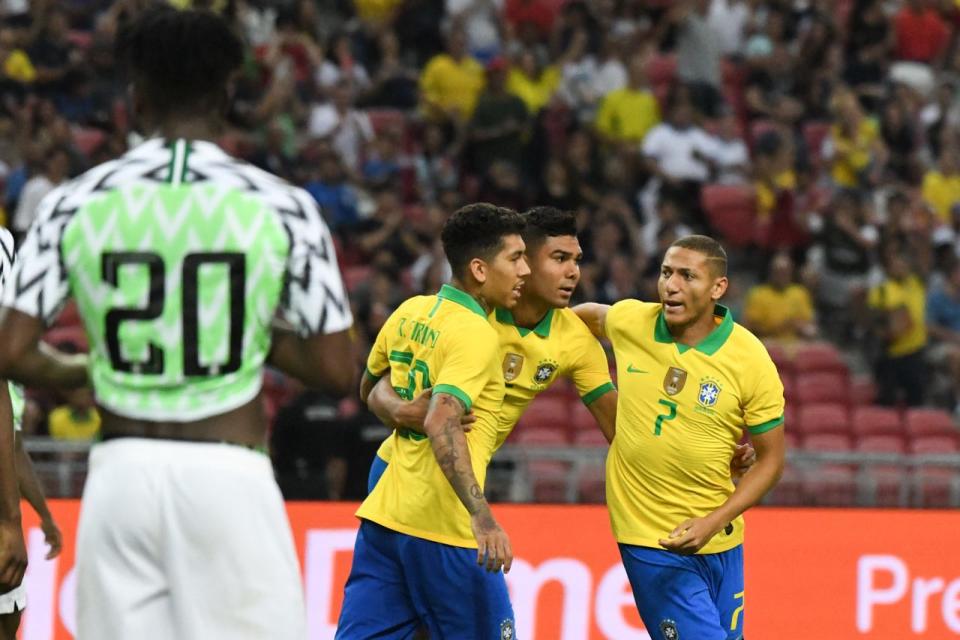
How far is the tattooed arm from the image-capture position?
5410 millimetres

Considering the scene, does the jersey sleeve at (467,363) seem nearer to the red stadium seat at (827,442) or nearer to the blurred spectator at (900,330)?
the red stadium seat at (827,442)

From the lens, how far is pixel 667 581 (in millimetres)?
6434

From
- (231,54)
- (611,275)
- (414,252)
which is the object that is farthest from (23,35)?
(231,54)

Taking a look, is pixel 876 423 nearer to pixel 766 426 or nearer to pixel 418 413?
pixel 766 426

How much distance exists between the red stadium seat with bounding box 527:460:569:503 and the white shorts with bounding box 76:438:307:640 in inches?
261

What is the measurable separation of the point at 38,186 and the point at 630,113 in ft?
17.4

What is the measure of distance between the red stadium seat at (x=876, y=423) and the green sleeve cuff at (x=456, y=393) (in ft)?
23.9

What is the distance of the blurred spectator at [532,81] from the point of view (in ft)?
50.3

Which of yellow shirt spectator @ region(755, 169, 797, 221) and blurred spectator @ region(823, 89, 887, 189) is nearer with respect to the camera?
yellow shirt spectator @ region(755, 169, 797, 221)

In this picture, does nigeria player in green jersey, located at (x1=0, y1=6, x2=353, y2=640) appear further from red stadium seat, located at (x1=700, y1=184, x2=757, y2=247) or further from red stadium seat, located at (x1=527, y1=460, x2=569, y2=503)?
red stadium seat, located at (x1=700, y1=184, x2=757, y2=247)

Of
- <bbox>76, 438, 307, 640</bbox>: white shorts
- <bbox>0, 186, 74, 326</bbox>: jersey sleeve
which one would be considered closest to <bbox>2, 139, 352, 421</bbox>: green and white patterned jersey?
<bbox>0, 186, 74, 326</bbox>: jersey sleeve

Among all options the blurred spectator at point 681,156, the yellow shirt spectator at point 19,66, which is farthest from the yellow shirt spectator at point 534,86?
the yellow shirt spectator at point 19,66

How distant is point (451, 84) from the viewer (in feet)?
50.0

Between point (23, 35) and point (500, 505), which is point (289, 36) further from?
point (500, 505)
